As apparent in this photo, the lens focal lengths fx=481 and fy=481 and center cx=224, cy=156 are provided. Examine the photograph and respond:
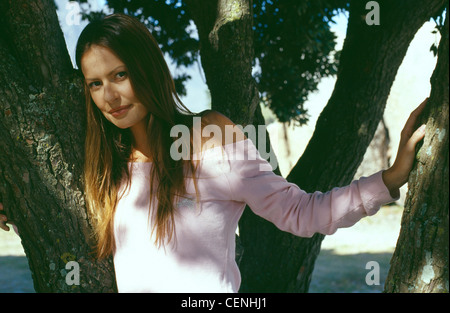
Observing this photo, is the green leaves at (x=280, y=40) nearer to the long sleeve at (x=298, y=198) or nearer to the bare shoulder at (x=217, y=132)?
the bare shoulder at (x=217, y=132)

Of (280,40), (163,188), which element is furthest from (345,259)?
(163,188)

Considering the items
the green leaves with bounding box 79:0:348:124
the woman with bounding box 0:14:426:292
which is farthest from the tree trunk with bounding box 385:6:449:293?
the green leaves with bounding box 79:0:348:124

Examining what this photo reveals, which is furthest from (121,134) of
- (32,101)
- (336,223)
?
(336,223)

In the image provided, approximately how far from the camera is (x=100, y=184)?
198cm

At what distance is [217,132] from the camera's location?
1.85 metres

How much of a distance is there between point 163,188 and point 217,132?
0.97ft

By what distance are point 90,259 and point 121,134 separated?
0.54 meters

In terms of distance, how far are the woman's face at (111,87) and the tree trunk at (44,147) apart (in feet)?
0.47

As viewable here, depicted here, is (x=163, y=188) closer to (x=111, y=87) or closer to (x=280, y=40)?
(x=111, y=87)

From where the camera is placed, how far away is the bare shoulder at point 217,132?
72.4 inches

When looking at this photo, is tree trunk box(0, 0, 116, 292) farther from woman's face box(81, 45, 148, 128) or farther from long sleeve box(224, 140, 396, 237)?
long sleeve box(224, 140, 396, 237)

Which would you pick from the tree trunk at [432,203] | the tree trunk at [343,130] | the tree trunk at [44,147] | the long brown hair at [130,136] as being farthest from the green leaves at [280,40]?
the tree trunk at [432,203]

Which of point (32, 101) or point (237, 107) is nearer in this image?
point (32, 101)

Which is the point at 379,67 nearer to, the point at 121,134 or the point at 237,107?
the point at 237,107
